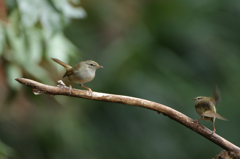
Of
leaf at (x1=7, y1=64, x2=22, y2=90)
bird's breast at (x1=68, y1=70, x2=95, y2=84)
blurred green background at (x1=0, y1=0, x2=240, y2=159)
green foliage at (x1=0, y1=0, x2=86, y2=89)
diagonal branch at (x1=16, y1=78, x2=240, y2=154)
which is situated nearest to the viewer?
diagonal branch at (x1=16, y1=78, x2=240, y2=154)

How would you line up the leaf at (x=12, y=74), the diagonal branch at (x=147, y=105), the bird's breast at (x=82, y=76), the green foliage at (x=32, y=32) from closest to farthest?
the diagonal branch at (x=147, y=105), the green foliage at (x=32, y=32), the bird's breast at (x=82, y=76), the leaf at (x=12, y=74)

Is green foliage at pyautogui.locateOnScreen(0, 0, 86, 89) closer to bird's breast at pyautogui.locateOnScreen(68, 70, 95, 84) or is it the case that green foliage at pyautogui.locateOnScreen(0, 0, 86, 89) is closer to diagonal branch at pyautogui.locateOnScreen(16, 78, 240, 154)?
bird's breast at pyautogui.locateOnScreen(68, 70, 95, 84)

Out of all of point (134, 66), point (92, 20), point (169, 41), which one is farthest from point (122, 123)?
point (92, 20)

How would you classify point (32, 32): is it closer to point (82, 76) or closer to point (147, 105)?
point (82, 76)

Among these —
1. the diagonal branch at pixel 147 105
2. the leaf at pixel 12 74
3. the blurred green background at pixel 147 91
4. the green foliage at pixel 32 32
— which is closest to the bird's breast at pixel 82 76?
the green foliage at pixel 32 32

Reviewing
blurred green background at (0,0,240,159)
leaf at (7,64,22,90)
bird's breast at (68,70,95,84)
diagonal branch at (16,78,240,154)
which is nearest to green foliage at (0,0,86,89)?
leaf at (7,64,22,90)

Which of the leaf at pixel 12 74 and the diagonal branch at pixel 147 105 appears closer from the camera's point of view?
the diagonal branch at pixel 147 105

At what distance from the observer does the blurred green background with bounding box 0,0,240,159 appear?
5.20m

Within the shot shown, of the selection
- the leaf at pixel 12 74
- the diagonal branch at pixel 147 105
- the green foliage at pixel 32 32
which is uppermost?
the green foliage at pixel 32 32

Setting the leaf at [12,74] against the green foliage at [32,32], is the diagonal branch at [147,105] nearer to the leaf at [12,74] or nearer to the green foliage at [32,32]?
the green foliage at [32,32]

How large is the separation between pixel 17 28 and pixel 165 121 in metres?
3.88

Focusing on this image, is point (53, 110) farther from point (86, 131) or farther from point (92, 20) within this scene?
point (92, 20)

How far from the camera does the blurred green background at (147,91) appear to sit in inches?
205

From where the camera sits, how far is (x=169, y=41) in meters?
6.02
